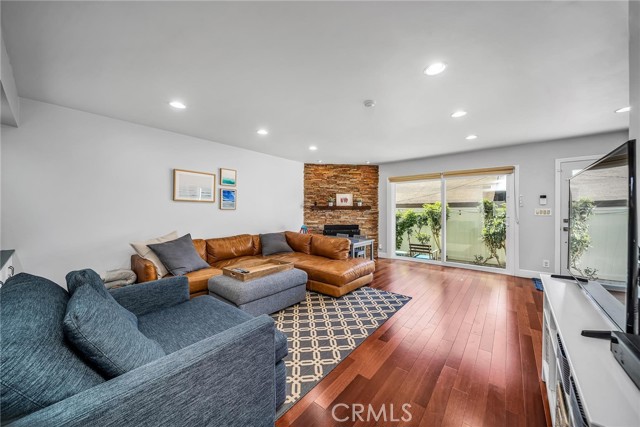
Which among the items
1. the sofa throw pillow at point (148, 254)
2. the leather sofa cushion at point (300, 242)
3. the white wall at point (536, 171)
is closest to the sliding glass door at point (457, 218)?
the white wall at point (536, 171)

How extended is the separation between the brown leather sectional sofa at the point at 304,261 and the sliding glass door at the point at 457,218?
2199 mm

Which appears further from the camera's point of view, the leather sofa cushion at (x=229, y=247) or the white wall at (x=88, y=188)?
the leather sofa cushion at (x=229, y=247)

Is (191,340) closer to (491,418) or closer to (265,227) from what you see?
(491,418)

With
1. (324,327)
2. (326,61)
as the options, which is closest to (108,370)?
(324,327)

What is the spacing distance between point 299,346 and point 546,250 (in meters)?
4.35

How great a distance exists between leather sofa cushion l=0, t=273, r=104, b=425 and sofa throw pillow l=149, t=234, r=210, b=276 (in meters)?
1.91

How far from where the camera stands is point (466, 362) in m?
1.85

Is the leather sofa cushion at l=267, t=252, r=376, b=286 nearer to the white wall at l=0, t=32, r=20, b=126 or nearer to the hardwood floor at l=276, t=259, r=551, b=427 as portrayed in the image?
the hardwood floor at l=276, t=259, r=551, b=427

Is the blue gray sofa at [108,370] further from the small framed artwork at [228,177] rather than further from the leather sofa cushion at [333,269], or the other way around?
the small framed artwork at [228,177]

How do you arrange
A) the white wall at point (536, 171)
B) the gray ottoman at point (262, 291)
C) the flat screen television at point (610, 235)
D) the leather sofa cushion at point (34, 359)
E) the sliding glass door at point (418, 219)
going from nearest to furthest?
1. the leather sofa cushion at point (34, 359)
2. the flat screen television at point (610, 235)
3. the gray ottoman at point (262, 291)
4. the white wall at point (536, 171)
5. the sliding glass door at point (418, 219)

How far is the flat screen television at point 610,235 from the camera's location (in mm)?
983

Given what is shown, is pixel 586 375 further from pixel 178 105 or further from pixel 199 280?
pixel 178 105

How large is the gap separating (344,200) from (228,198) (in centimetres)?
268

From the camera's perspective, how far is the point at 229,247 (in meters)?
3.71
